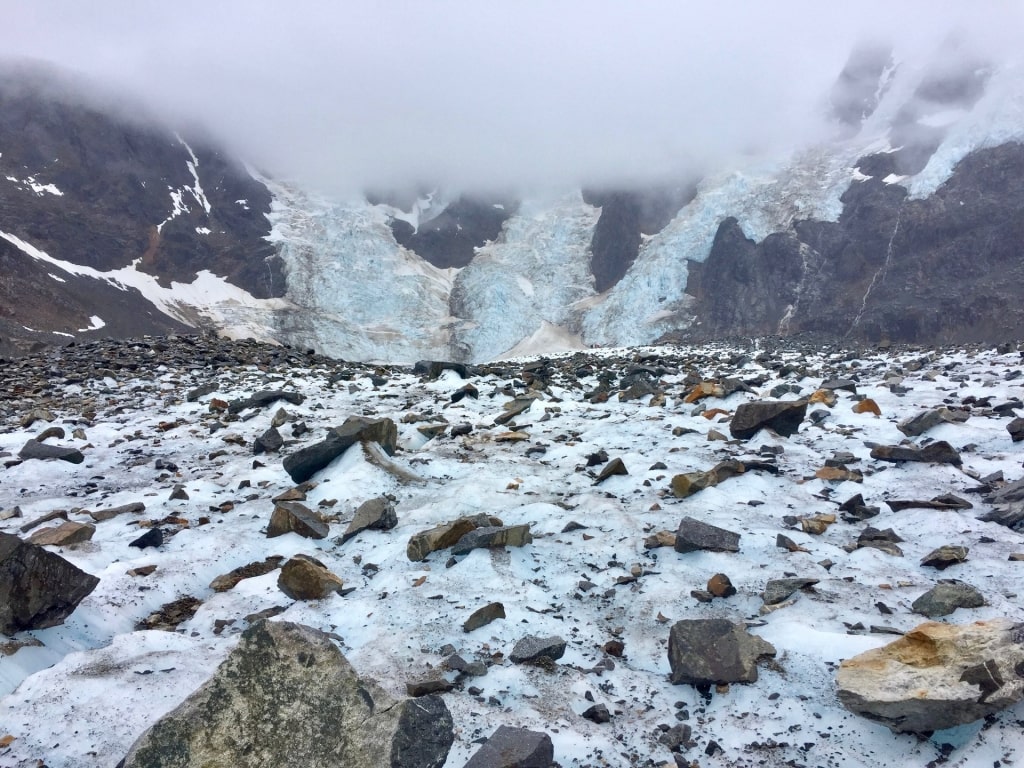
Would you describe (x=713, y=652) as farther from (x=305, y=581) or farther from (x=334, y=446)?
(x=334, y=446)

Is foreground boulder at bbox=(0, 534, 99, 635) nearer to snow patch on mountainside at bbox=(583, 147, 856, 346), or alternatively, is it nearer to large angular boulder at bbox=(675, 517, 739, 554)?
large angular boulder at bbox=(675, 517, 739, 554)

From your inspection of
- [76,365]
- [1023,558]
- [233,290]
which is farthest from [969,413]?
[233,290]

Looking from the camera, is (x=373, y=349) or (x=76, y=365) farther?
(x=373, y=349)

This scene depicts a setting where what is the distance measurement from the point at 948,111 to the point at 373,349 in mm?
72854

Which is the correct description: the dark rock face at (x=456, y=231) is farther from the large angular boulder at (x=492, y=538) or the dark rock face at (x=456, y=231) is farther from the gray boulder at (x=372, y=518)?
the large angular boulder at (x=492, y=538)

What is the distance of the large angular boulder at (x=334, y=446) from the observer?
667 centimetres

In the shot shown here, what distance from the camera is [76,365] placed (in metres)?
13.4

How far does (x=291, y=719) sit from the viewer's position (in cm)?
248

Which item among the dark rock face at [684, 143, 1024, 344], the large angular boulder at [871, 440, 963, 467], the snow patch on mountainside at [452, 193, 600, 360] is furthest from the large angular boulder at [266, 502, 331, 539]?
the snow patch on mountainside at [452, 193, 600, 360]

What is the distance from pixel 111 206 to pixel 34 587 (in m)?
90.7

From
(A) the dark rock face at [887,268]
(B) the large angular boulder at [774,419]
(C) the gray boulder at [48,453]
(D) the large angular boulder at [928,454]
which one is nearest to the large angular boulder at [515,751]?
(D) the large angular boulder at [928,454]

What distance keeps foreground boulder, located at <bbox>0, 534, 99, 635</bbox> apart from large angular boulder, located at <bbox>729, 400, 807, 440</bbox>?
23.3 feet

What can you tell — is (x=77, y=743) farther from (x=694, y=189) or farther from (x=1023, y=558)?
(x=694, y=189)

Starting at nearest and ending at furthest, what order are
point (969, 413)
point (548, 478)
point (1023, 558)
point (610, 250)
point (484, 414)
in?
point (1023, 558) < point (548, 478) < point (969, 413) < point (484, 414) < point (610, 250)
